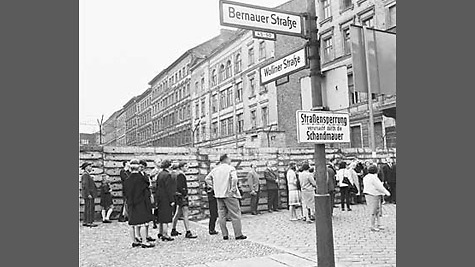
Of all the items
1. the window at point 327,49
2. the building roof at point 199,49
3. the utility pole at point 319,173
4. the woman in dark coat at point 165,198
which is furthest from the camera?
the woman in dark coat at point 165,198

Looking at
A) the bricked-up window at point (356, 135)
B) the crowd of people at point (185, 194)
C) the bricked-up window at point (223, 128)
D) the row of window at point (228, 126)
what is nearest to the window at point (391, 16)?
the bricked-up window at point (356, 135)

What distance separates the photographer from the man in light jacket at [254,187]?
869 cm

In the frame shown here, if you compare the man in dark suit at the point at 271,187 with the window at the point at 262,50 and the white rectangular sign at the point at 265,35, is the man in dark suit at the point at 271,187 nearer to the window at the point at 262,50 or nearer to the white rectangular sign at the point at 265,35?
the window at the point at 262,50

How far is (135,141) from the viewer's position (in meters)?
6.21

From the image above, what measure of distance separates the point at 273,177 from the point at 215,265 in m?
4.94

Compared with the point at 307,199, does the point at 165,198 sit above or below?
above

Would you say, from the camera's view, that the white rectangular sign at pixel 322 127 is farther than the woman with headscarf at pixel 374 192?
No

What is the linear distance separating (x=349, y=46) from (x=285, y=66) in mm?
743

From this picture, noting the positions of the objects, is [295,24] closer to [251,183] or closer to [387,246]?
[387,246]

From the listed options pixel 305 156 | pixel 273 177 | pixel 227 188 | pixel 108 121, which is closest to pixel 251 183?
pixel 273 177

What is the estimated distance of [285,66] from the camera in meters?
3.56

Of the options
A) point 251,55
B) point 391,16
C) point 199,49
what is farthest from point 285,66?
point 199,49

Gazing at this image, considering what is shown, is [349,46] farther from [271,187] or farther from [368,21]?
[271,187]

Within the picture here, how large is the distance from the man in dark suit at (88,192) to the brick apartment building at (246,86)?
1013 millimetres
